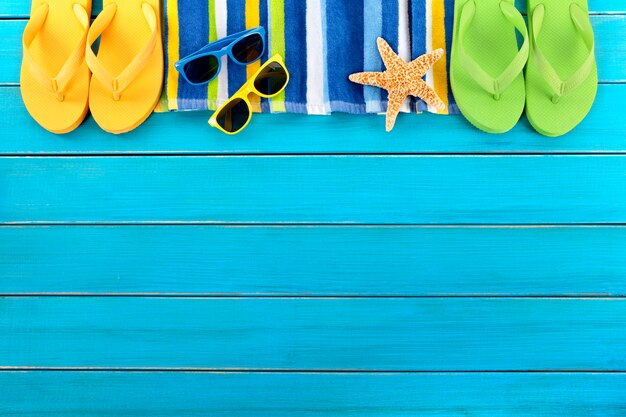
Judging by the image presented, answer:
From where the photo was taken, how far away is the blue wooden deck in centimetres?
114

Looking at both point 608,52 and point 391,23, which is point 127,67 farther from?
point 608,52

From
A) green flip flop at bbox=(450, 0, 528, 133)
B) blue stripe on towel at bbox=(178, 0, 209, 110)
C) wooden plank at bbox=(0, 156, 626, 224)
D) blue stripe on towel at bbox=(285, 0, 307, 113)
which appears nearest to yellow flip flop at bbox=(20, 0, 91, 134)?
wooden plank at bbox=(0, 156, 626, 224)

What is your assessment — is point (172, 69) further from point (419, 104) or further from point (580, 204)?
point (580, 204)

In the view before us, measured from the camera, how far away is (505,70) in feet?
3.48

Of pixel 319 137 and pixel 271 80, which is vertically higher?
pixel 271 80

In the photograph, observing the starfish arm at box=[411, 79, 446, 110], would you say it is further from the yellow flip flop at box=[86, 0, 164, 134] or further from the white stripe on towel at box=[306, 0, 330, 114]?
the yellow flip flop at box=[86, 0, 164, 134]

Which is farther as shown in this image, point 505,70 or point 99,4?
point 99,4

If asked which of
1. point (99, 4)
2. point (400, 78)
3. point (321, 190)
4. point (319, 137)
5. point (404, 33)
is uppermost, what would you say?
point (99, 4)

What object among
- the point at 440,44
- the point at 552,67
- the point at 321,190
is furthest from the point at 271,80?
the point at 552,67

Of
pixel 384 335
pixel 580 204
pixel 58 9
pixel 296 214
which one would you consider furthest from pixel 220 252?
pixel 580 204

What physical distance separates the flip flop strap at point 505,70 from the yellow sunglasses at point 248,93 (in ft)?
1.28

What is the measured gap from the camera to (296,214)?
3.77 ft

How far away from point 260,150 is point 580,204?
0.74m

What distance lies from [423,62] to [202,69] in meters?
0.48
